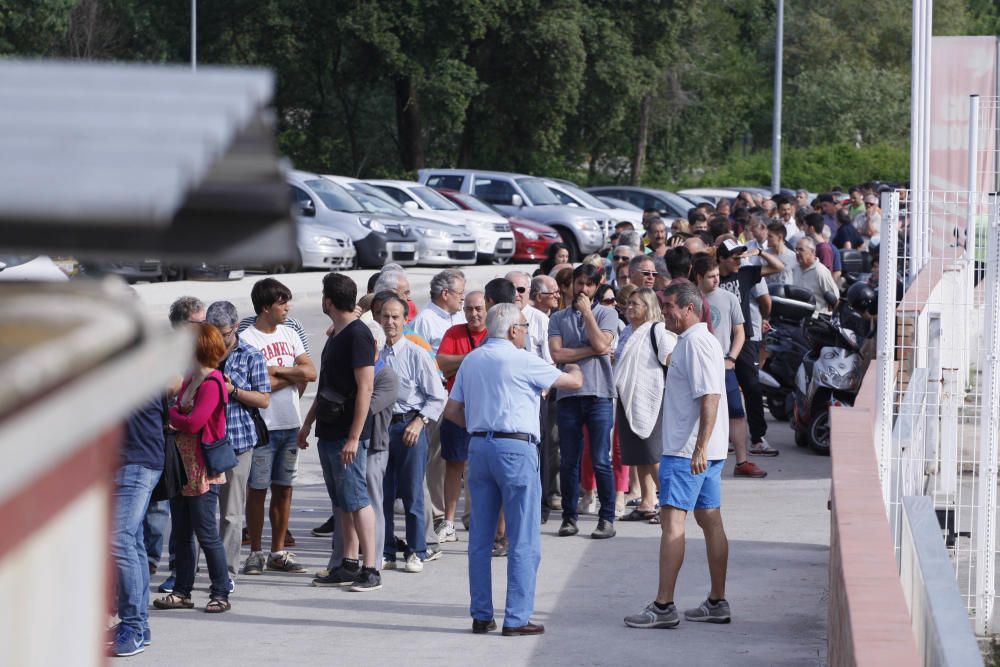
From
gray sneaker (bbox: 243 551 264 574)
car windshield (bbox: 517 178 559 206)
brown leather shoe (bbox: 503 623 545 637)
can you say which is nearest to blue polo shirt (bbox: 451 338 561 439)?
brown leather shoe (bbox: 503 623 545 637)

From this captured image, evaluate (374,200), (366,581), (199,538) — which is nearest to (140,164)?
(199,538)

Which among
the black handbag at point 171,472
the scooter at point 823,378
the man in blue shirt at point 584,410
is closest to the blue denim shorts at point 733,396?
the scooter at point 823,378

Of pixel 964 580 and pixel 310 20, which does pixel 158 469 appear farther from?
pixel 310 20

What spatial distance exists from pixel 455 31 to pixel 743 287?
28697 millimetres

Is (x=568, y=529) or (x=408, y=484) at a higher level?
(x=408, y=484)

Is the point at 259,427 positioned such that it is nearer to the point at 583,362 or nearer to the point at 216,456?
the point at 216,456

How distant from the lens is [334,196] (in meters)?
→ 28.2

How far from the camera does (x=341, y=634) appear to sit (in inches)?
328

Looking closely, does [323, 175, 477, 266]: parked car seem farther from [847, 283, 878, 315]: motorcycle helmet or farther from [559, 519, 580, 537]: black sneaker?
[559, 519, 580, 537]: black sneaker

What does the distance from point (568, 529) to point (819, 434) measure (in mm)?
3859

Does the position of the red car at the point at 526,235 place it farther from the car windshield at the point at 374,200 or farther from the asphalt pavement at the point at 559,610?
the asphalt pavement at the point at 559,610

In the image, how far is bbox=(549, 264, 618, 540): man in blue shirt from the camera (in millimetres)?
10492

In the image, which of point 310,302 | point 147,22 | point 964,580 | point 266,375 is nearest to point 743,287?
point 964,580

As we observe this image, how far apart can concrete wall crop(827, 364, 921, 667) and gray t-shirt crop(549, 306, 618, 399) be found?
2808 mm
